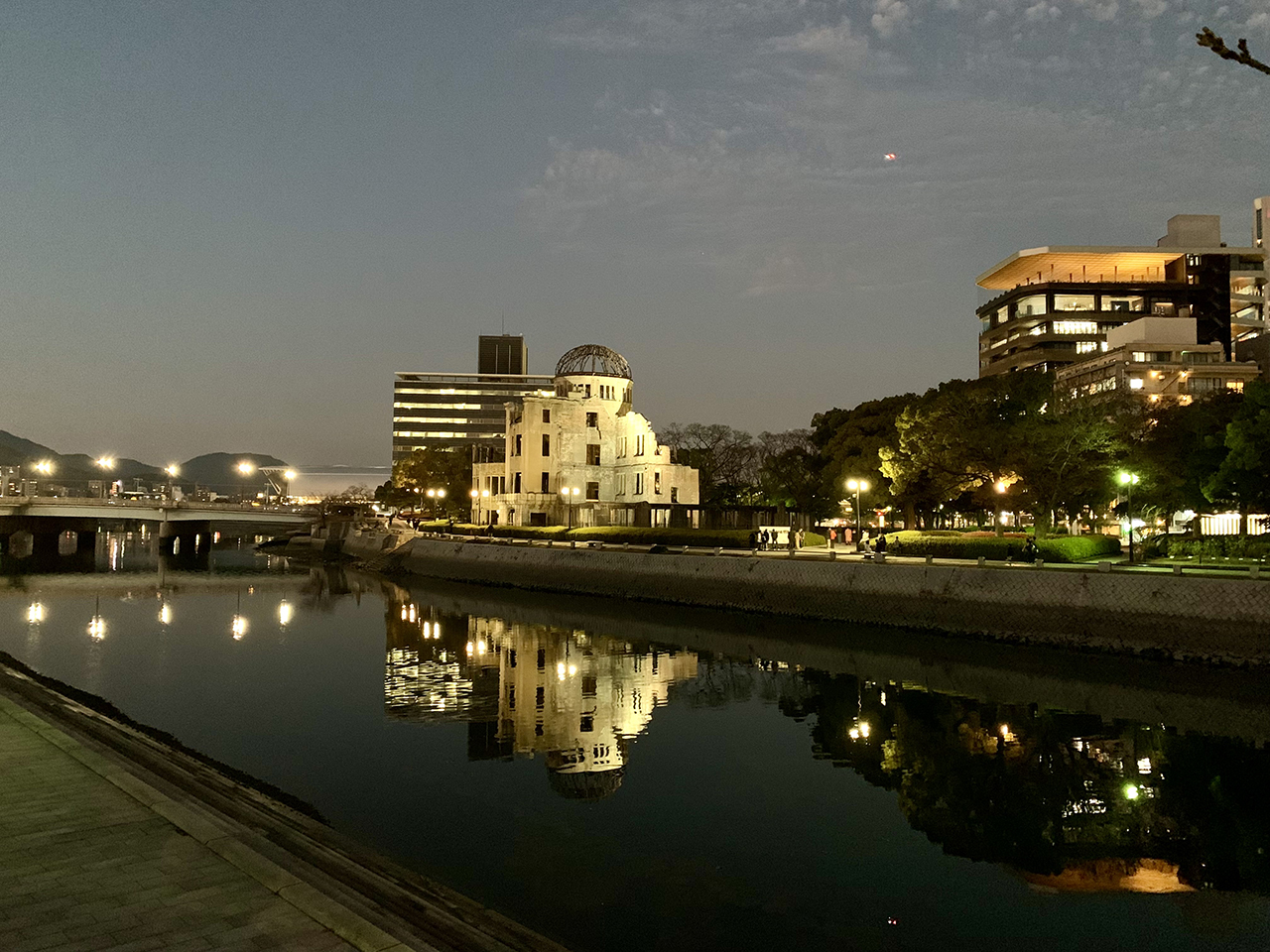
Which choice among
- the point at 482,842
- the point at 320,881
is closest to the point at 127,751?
the point at 482,842

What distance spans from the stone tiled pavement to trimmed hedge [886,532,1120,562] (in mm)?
37347

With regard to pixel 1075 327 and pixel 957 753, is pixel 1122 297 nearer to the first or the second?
pixel 1075 327

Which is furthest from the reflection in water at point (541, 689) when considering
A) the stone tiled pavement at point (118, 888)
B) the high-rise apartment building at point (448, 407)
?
the high-rise apartment building at point (448, 407)

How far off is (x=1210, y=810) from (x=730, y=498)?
76945 mm

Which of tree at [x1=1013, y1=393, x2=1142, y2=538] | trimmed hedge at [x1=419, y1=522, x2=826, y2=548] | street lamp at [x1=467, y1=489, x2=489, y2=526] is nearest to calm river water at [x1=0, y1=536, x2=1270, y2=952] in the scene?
tree at [x1=1013, y1=393, x2=1142, y2=538]

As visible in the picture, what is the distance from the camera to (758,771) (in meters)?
20.5

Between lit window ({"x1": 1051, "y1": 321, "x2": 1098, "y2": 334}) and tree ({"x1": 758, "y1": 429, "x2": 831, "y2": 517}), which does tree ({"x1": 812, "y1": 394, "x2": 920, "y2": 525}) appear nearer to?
tree ({"x1": 758, "y1": 429, "x2": 831, "y2": 517})

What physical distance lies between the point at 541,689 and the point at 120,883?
71.2 feet

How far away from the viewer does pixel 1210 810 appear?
18.0m

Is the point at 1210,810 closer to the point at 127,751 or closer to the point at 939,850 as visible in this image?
the point at 939,850

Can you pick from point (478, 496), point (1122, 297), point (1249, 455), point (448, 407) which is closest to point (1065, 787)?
point (1249, 455)

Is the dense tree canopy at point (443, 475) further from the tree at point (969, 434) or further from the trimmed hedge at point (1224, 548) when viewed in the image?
the trimmed hedge at point (1224, 548)

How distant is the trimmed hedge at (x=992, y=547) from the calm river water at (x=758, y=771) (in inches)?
269

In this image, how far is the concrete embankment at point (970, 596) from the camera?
2934cm
